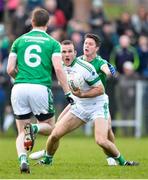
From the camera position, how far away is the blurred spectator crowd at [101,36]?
1019 inches

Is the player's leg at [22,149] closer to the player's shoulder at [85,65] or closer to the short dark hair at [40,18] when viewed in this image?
the player's shoulder at [85,65]

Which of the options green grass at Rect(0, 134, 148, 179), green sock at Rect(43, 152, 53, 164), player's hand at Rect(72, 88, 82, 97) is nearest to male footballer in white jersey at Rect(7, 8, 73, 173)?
player's hand at Rect(72, 88, 82, 97)

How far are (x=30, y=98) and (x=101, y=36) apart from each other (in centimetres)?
1335

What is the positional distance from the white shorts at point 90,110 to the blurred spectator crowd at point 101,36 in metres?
10.5

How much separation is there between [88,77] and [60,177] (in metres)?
2.25

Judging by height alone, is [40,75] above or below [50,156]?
above

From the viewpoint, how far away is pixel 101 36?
89.7 ft

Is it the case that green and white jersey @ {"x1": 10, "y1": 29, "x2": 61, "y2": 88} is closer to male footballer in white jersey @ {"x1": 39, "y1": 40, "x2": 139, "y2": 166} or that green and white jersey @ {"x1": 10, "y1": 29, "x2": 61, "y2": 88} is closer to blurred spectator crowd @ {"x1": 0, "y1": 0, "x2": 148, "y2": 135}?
male footballer in white jersey @ {"x1": 39, "y1": 40, "x2": 139, "y2": 166}

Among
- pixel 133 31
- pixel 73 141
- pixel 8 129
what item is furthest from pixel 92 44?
pixel 133 31

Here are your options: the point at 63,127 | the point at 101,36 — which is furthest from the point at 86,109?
the point at 101,36

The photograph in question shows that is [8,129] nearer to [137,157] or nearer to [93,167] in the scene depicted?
[137,157]

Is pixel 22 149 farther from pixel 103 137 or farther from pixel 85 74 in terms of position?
pixel 85 74

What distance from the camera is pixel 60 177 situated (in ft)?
43.3

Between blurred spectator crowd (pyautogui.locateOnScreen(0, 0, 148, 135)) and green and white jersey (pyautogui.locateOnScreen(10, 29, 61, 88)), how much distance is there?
37.1ft
